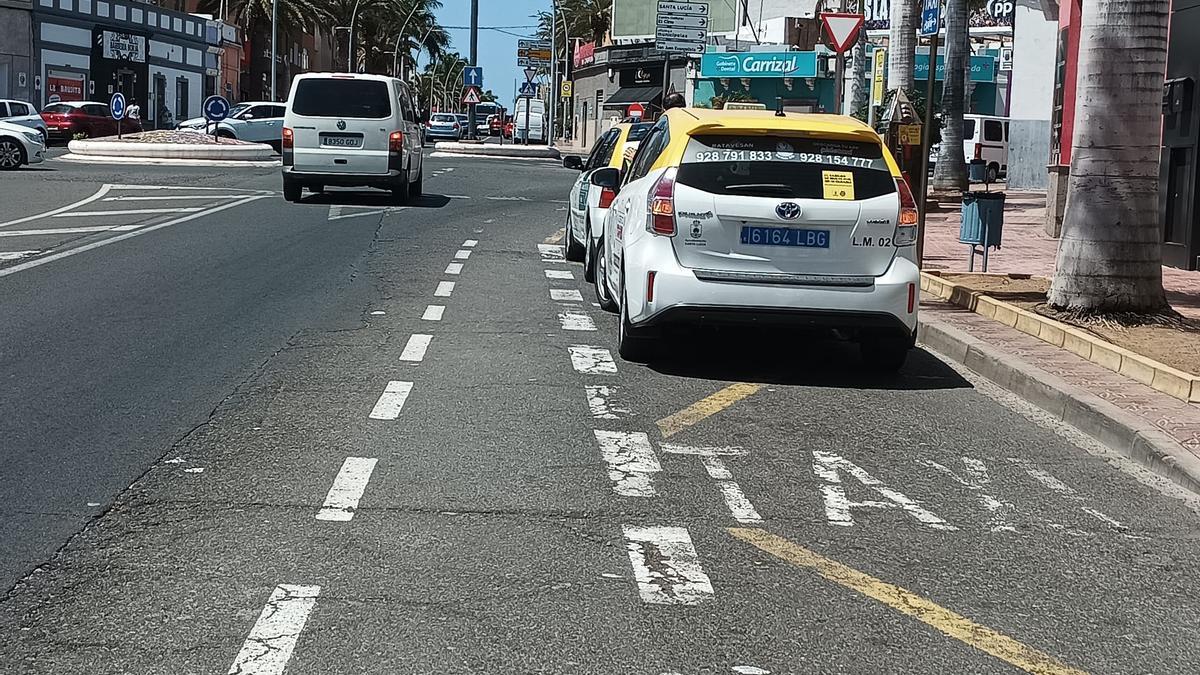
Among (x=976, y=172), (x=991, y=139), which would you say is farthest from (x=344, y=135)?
(x=991, y=139)

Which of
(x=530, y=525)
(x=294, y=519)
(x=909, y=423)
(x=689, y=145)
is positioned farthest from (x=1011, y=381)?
(x=294, y=519)

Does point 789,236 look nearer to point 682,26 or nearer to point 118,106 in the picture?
point 118,106

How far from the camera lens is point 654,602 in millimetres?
4910

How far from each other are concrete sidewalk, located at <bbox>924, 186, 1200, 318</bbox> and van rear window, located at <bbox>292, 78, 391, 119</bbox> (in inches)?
341

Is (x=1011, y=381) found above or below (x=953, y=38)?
below

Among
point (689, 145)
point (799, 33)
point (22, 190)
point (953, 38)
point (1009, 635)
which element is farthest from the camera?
point (799, 33)

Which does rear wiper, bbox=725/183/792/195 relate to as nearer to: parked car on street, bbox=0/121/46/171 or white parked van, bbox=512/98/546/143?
parked car on street, bbox=0/121/46/171

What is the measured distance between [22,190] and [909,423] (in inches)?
799

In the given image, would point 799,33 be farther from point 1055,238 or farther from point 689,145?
point 689,145

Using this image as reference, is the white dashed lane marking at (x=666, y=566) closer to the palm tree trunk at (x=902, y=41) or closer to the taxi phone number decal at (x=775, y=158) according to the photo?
the taxi phone number decal at (x=775, y=158)

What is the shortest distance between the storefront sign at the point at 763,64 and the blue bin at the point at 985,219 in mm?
45923

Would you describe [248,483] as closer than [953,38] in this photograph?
Yes

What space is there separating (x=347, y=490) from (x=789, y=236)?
3834mm

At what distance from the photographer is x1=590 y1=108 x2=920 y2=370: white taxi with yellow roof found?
9180mm
